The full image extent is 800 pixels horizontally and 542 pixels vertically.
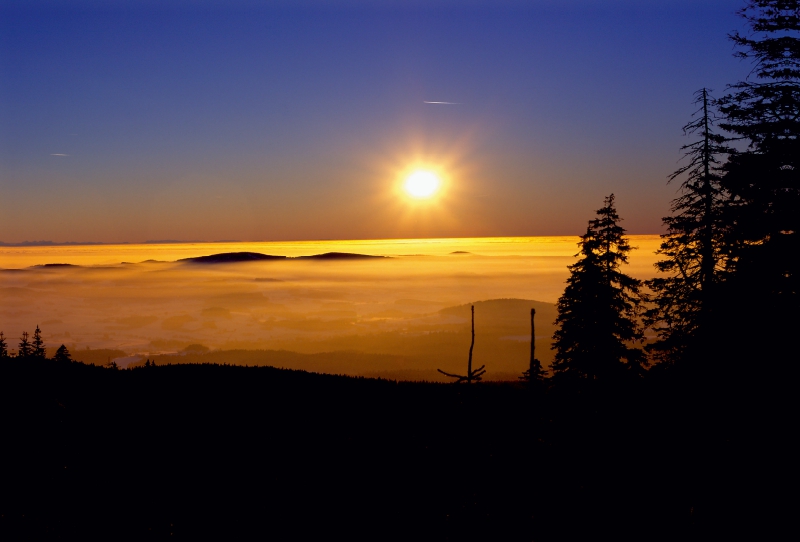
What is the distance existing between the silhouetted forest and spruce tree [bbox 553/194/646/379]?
0.11m

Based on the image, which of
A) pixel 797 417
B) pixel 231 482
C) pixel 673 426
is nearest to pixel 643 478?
pixel 673 426

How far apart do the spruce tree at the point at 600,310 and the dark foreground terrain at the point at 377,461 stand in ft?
15.0

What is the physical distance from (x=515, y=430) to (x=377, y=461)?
5729 mm

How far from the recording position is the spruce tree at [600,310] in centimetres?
2709

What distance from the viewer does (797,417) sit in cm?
1652

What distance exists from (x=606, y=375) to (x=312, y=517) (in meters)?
19.3

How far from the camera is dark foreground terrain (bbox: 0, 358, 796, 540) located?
10.6 m

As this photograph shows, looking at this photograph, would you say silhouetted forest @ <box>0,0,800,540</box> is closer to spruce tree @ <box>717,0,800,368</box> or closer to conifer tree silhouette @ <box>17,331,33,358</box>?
spruce tree @ <box>717,0,800,368</box>

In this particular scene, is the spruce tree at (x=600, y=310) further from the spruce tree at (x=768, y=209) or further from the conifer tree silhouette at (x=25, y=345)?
the conifer tree silhouette at (x=25, y=345)

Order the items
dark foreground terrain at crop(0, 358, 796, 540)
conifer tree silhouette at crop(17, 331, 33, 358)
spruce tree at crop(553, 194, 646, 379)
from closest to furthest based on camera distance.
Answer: dark foreground terrain at crop(0, 358, 796, 540) < spruce tree at crop(553, 194, 646, 379) < conifer tree silhouette at crop(17, 331, 33, 358)

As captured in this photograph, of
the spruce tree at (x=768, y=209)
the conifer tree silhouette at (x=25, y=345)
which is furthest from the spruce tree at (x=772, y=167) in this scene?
the conifer tree silhouette at (x=25, y=345)

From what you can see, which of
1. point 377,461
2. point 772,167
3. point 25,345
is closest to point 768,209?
point 772,167

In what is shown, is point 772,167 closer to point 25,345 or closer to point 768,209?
point 768,209

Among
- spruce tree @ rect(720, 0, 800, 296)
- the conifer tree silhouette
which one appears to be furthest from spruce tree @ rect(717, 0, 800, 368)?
the conifer tree silhouette
